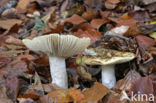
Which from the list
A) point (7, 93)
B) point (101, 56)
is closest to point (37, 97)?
point (7, 93)

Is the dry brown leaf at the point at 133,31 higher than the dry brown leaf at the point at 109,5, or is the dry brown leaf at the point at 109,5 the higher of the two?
the dry brown leaf at the point at 109,5

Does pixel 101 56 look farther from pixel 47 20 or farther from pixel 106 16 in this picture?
pixel 47 20

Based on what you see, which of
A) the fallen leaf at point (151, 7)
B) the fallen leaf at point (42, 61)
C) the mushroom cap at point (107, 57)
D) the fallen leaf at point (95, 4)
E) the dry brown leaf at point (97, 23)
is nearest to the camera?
the mushroom cap at point (107, 57)

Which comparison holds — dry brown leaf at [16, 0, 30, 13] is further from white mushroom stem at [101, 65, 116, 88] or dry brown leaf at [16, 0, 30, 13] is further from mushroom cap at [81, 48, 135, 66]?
white mushroom stem at [101, 65, 116, 88]

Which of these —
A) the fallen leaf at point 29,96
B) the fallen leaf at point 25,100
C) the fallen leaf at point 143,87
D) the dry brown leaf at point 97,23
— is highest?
the dry brown leaf at point 97,23

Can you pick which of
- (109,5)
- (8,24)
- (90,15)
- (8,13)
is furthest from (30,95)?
(8,13)

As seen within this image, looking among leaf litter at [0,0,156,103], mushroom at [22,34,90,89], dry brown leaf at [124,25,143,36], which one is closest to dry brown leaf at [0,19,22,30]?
leaf litter at [0,0,156,103]

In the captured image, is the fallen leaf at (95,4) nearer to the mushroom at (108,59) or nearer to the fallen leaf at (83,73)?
the mushroom at (108,59)

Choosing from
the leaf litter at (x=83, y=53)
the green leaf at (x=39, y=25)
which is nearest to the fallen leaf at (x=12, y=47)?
the leaf litter at (x=83, y=53)
